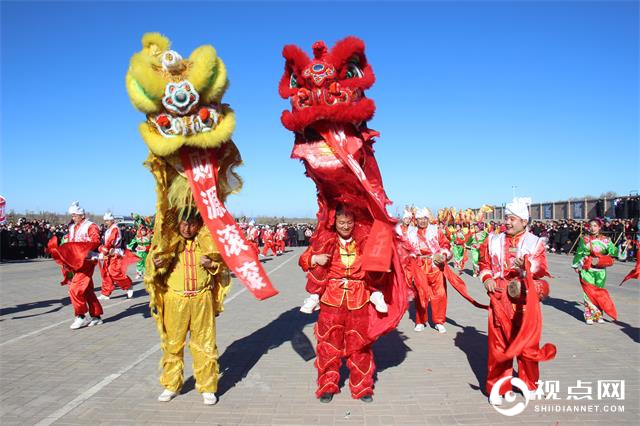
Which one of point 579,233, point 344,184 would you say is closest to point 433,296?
point 344,184

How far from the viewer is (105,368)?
17.5 ft

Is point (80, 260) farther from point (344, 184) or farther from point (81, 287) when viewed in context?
point (344, 184)

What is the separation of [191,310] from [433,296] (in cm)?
450

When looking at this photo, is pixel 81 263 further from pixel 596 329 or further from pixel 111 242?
pixel 596 329

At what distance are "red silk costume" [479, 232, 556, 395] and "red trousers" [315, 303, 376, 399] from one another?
1.29 meters

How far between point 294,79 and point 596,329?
6666 mm

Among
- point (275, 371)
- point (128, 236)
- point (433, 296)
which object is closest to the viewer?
point (275, 371)

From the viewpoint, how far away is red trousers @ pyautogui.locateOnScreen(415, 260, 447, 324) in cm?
738

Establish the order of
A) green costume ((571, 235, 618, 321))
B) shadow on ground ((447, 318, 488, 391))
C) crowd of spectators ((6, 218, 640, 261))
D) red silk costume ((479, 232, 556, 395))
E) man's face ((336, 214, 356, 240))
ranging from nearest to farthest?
red silk costume ((479, 232, 556, 395)) < man's face ((336, 214, 356, 240)) < shadow on ground ((447, 318, 488, 391)) < green costume ((571, 235, 618, 321)) < crowd of spectators ((6, 218, 640, 261))

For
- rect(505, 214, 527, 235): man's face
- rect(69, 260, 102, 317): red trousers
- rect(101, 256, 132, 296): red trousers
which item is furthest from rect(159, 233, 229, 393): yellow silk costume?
rect(101, 256, 132, 296): red trousers

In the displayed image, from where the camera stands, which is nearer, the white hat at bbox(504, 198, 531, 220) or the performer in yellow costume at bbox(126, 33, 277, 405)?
the performer in yellow costume at bbox(126, 33, 277, 405)

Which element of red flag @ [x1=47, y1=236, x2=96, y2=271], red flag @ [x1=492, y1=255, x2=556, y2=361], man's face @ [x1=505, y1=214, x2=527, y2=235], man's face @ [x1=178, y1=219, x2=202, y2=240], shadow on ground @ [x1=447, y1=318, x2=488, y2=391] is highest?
man's face @ [x1=178, y1=219, x2=202, y2=240]

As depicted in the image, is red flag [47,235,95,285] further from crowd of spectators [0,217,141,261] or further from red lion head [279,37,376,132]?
crowd of spectators [0,217,141,261]

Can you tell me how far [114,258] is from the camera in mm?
9383
